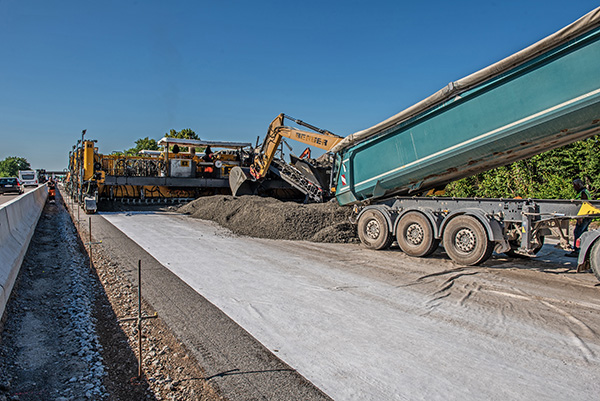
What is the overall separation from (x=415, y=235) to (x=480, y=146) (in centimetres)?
234

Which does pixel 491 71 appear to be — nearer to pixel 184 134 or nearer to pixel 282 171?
pixel 282 171

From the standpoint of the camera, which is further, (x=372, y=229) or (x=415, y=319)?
(x=372, y=229)

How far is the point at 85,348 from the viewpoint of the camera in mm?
4145

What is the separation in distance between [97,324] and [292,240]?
6.84m

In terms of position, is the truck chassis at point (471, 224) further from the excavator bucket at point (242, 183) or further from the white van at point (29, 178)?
the white van at point (29, 178)

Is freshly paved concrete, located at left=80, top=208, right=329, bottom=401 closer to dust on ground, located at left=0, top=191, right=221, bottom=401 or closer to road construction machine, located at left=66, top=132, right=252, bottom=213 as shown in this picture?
dust on ground, located at left=0, top=191, right=221, bottom=401

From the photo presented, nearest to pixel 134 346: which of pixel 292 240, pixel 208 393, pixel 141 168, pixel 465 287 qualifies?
pixel 208 393

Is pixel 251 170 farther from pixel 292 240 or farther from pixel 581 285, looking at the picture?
pixel 581 285

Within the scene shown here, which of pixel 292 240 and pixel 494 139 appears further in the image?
pixel 292 240

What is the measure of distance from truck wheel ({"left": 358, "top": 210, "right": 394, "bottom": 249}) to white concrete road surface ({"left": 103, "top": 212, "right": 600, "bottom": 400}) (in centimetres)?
63

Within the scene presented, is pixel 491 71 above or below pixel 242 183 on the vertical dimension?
above

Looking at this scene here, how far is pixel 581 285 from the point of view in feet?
21.2

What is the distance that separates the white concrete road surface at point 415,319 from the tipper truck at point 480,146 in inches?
26.0

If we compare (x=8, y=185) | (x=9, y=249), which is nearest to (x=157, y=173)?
(x=9, y=249)
